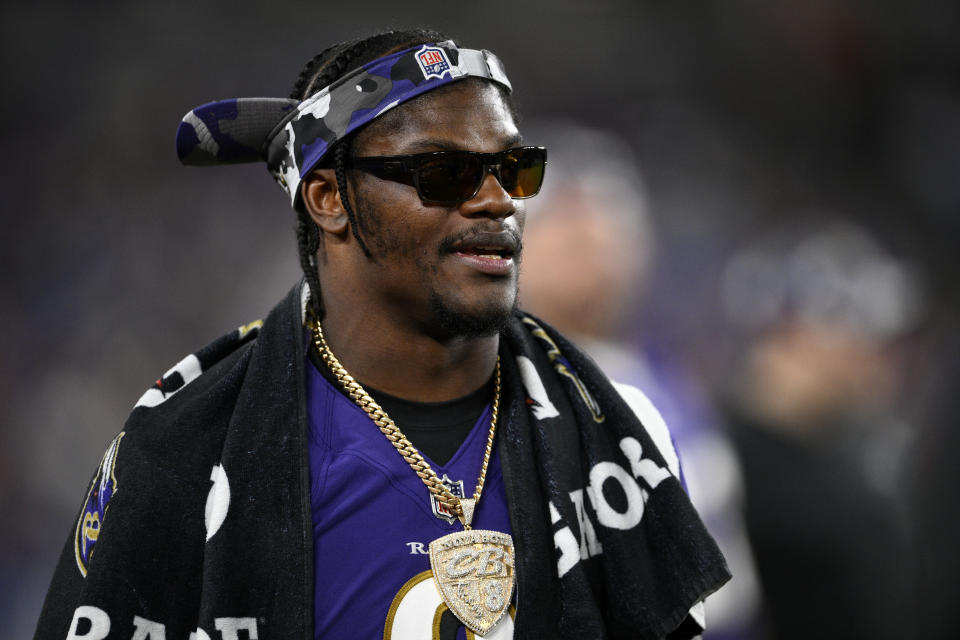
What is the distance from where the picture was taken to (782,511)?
14.8ft

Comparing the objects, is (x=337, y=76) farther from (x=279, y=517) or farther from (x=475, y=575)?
(x=475, y=575)

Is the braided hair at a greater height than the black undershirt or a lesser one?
greater

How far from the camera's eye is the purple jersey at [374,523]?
2.17 metres

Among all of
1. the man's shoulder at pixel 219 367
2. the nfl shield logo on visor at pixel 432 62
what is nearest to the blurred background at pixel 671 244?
the nfl shield logo on visor at pixel 432 62

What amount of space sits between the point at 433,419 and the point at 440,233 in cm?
47

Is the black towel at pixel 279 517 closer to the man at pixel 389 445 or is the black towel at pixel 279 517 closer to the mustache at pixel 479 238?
the man at pixel 389 445

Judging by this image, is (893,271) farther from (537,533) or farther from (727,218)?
(537,533)

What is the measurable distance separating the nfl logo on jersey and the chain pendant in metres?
0.05

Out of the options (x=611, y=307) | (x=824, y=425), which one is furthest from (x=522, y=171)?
(x=824, y=425)

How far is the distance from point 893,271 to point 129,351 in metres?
5.90

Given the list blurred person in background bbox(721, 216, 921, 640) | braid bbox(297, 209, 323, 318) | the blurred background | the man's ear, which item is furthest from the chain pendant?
blurred person in background bbox(721, 216, 921, 640)

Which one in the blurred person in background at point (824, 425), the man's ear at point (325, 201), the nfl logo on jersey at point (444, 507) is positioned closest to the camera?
the nfl logo on jersey at point (444, 507)

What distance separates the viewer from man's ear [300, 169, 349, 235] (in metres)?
2.56

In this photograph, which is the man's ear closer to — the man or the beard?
the man
